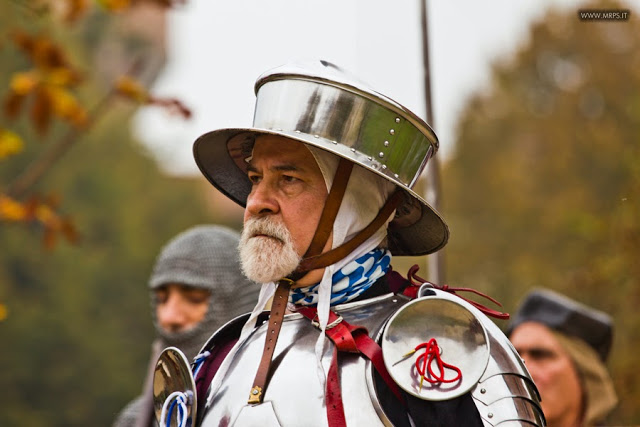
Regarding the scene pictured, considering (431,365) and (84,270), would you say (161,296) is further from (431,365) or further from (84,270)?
(84,270)

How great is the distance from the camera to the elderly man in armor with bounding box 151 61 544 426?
3248 millimetres

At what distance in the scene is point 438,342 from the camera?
10.8ft

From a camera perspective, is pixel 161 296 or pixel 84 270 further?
pixel 84 270

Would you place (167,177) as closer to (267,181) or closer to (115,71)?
(115,71)

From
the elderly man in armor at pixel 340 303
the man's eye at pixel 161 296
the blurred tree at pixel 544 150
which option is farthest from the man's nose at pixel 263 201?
the blurred tree at pixel 544 150

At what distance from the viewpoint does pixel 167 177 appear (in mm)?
29938

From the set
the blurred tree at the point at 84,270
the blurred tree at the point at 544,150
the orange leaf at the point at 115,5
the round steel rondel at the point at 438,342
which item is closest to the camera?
the round steel rondel at the point at 438,342

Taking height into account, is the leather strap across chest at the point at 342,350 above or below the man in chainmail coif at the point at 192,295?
above

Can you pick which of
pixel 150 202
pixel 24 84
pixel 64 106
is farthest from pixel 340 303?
pixel 150 202

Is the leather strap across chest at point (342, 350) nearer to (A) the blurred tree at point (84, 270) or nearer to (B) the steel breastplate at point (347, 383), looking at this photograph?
(B) the steel breastplate at point (347, 383)

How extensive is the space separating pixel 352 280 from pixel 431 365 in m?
0.43

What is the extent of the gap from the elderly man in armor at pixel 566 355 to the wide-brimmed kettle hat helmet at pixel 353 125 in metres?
2.66

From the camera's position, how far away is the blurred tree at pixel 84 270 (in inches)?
960

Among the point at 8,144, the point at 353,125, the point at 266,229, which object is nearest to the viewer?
the point at 353,125
